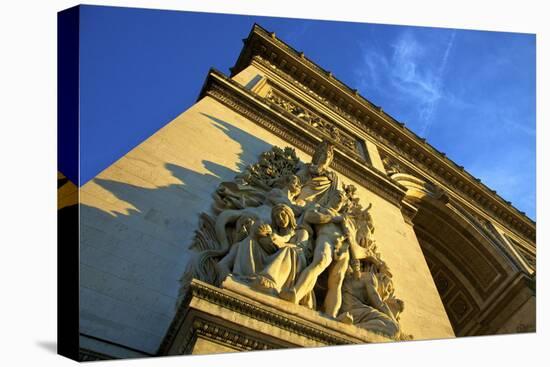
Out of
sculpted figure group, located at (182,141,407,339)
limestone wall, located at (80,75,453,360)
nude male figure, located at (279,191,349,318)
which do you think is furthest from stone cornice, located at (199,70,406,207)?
nude male figure, located at (279,191,349,318)

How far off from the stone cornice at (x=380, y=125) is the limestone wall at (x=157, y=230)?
5.21m

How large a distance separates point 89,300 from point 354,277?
2.90 metres

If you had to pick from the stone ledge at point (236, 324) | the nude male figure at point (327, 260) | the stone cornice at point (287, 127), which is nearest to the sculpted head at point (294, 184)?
the nude male figure at point (327, 260)

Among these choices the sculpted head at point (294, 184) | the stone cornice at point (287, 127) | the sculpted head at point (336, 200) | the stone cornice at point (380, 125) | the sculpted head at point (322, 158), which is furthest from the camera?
the stone cornice at point (380, 125)

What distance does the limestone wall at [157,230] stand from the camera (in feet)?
11.5

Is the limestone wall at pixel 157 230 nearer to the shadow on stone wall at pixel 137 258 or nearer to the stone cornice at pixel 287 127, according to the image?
the shadow on stone wall at pixel 137 258

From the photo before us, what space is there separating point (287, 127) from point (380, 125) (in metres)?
6.68

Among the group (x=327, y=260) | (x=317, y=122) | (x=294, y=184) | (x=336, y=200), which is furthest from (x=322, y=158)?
(x=317, y=122)

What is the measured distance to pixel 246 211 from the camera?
15.7ft

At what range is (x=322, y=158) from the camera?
6551 mm

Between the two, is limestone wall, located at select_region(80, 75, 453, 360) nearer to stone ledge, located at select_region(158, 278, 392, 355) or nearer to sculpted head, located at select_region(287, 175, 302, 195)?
stone ledge, located at select_region(158, 278, 392, 355)

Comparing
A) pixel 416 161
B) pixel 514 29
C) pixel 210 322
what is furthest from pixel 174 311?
pixel 416 161

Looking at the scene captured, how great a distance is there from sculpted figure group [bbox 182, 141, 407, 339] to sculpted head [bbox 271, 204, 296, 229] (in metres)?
0.01

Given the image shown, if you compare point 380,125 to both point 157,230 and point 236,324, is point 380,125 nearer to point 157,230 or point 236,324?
point 157,230
